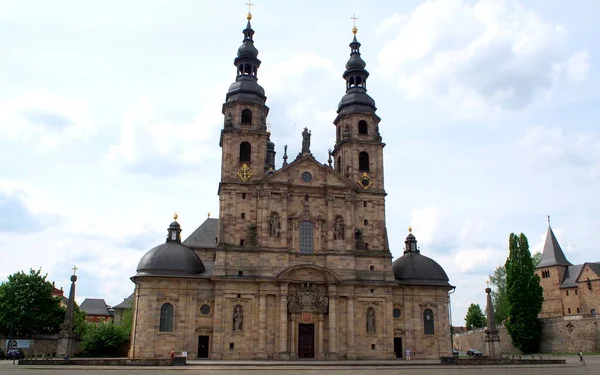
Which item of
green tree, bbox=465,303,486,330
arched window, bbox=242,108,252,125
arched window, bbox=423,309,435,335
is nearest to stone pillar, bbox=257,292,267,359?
arched window, bbox=423,309,435,335

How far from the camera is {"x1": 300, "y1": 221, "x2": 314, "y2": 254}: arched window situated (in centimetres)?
4672

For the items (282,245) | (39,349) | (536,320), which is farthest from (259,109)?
(536,320)

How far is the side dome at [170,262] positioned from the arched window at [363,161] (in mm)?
16171

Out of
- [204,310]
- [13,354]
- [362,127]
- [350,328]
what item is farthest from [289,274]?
[13,354]

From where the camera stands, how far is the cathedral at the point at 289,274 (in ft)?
144

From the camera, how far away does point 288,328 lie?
44.5 m

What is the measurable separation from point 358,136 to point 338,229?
370 inches

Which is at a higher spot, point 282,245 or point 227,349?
point 282,245

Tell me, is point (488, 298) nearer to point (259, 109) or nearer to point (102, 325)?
point (259, 109)

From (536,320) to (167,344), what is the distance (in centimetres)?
3674

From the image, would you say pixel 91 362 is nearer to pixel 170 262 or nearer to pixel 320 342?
pixel 170 262

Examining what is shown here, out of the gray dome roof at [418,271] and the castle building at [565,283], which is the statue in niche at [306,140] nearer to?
the gray dome roof at [418,271]

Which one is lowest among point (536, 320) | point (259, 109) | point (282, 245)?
point (536, 320)

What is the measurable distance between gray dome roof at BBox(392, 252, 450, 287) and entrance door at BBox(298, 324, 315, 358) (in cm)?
893
